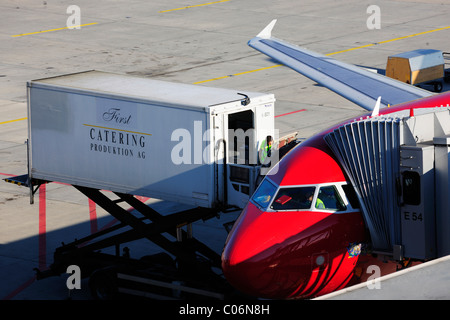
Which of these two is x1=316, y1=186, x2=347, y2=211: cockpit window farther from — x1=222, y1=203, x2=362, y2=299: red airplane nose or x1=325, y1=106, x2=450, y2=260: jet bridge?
x1=325, y1=106, x2=450, y2=260: jet bridge

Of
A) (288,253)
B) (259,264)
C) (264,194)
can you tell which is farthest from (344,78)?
(259,264)

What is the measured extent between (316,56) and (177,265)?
13.4m

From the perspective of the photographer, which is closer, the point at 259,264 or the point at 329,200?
the point at 259,264

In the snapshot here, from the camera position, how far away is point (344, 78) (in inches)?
1264

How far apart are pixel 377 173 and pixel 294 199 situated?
193cm

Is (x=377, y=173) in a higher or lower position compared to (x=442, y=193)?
higher

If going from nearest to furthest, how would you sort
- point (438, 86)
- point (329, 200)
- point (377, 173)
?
1. point (377, 173)
2. point (329, 200)
3. point (438, 86)

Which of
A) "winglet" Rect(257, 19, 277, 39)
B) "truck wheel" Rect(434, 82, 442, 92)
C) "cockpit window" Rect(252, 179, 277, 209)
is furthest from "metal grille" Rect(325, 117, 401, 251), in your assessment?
"truck wheel" Rect(434, 82, 442, 92)

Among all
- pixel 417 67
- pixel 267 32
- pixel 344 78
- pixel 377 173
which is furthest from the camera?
pixel 417 67

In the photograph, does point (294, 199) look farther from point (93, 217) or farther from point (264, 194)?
point (93, 217)

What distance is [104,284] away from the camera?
22531mm

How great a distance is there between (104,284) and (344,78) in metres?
13.9

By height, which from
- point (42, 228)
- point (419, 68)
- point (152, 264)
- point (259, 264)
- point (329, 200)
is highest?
point (419, 68)

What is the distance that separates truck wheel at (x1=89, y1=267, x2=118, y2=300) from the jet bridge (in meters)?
7.31
